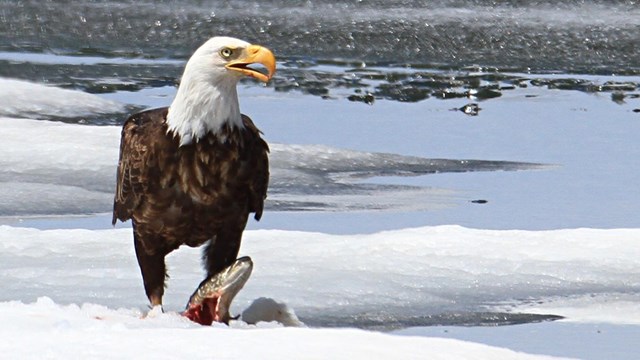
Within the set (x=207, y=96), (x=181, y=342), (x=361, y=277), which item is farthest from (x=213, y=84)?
(x=181, y=342)

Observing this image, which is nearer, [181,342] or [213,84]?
[181,342]

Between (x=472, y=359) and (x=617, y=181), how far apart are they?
14.1ft

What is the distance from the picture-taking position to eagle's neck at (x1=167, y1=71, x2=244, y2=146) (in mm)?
5578

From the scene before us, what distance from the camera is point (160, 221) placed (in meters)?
5.79

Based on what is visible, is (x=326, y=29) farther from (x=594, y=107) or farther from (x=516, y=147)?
(x=516, y=147)

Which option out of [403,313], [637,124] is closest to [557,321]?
[403,313]

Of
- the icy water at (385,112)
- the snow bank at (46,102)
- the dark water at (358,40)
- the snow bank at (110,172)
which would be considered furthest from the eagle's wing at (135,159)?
the dark water at (358,40)

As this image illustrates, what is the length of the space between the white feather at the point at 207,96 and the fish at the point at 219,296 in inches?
19.1

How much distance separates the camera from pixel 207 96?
18.4 feet

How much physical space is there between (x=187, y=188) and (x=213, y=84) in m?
0.34

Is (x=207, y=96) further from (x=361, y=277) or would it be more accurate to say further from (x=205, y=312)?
(x=361, y=277)

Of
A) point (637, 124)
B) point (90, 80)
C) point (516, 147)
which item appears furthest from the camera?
point (90, 80)

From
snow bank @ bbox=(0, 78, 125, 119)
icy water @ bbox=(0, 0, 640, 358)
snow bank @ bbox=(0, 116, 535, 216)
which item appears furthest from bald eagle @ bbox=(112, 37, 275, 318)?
snow bank @ bbox=(0, 78, 125, 119)

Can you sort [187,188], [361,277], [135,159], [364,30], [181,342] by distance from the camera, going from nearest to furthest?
[181,342]
[187,188]
[135,159]
[361,277]
[364,30]
